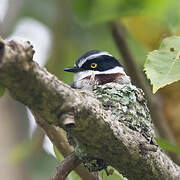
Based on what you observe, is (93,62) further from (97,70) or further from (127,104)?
(127,104)

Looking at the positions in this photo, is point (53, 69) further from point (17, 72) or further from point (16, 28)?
point (17, 72)

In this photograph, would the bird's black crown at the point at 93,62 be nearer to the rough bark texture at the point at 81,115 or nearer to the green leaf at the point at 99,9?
the green leaf at the point at 99,9

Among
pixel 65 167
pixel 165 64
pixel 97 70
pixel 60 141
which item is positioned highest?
pixel 97 70

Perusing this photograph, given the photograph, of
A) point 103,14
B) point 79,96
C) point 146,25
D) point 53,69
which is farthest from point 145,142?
point 53,69

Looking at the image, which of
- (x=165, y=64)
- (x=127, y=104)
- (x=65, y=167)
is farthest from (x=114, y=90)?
→ (x=65, y=167)

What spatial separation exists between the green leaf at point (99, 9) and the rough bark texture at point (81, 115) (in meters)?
1.87

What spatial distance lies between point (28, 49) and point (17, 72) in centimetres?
12

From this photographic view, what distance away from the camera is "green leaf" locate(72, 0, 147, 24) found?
4.72 metres

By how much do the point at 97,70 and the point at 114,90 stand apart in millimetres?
656

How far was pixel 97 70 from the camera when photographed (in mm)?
4609

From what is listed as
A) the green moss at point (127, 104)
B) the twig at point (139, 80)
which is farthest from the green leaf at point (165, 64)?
the twig at point (139, 80)

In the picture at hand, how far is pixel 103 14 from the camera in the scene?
4.77 meters

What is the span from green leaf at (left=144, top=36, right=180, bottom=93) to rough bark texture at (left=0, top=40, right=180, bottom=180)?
1.20 feet

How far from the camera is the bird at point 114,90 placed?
3.57 m
